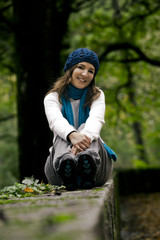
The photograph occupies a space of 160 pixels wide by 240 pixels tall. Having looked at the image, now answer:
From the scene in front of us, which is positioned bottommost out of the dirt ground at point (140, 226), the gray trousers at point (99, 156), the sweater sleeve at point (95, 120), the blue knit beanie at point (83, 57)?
the dirt ground at point (140, 226)

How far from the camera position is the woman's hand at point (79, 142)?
3064mm

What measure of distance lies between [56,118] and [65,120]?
99 mm

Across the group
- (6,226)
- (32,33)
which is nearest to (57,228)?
(6,226)

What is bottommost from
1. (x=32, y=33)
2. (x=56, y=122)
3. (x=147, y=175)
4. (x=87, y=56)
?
(x=147, y=175)

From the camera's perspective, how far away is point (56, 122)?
134 inches

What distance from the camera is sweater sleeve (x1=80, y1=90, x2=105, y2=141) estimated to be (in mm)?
3246

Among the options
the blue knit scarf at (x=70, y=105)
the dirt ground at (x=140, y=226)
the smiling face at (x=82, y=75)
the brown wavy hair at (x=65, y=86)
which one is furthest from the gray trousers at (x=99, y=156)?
the dirt ground at (x=140, y=226)

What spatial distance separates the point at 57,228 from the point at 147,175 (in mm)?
14383

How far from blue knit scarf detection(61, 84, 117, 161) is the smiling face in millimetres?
55

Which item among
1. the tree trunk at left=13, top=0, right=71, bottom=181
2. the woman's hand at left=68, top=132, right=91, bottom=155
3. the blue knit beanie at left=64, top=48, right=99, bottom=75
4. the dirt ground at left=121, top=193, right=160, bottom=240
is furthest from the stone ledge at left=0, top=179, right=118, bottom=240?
the tree trunk at left=13, top=0, right=71, bottom=181

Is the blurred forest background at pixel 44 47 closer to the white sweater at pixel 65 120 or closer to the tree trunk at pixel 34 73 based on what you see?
the tree trunk at pixel 34 73

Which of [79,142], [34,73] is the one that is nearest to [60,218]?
[79,142]

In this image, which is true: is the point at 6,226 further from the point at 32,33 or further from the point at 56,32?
the point at 56,32

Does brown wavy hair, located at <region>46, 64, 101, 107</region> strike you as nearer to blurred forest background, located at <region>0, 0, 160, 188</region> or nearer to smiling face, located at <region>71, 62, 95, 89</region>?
smiling face, located at <region>71, 62, 95, 89</region>
